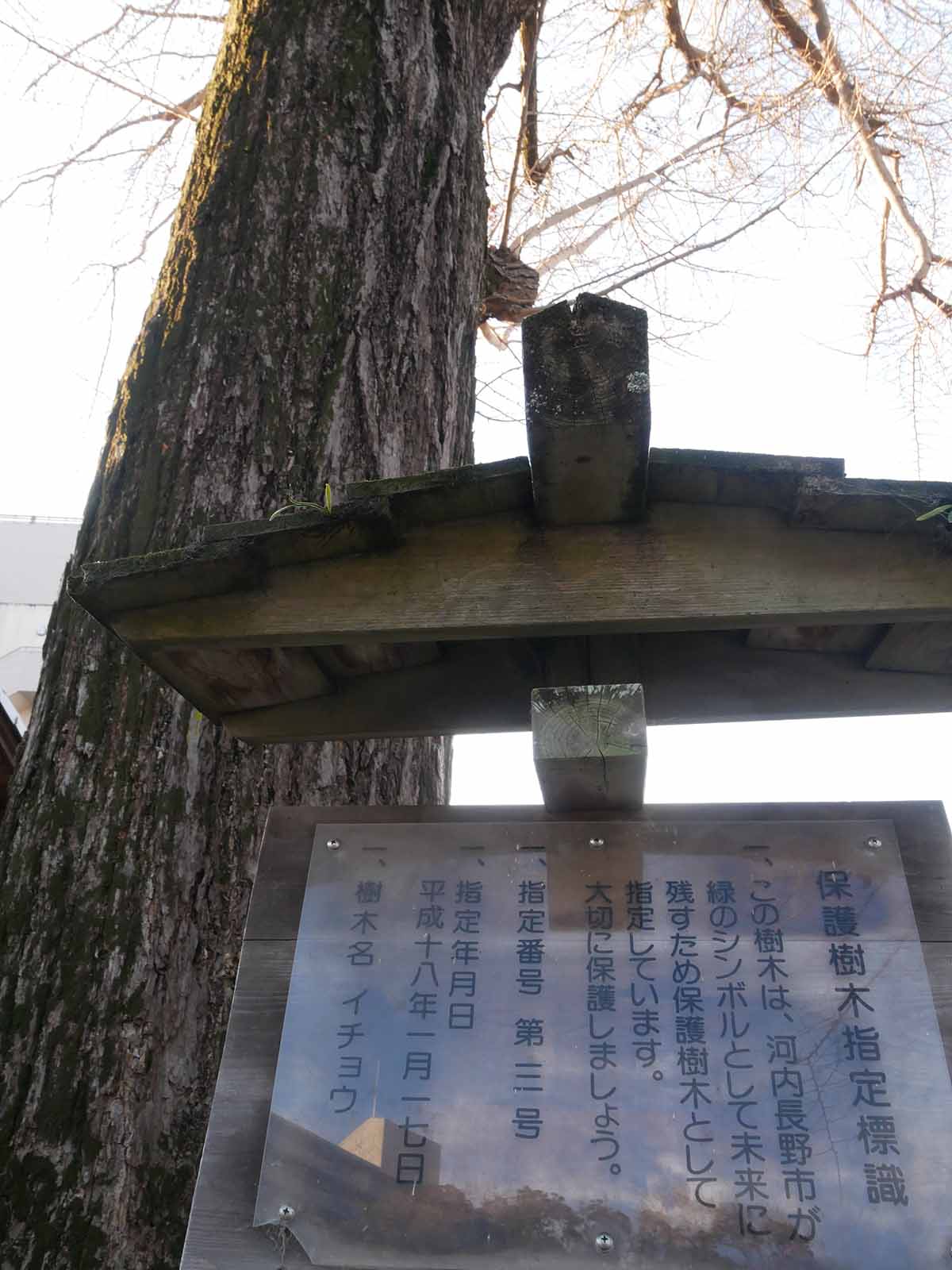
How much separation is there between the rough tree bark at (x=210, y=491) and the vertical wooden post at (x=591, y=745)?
849 millimetres

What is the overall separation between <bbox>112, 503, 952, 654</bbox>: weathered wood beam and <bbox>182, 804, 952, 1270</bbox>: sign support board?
14.0 inches

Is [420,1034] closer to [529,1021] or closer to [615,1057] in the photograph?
[529,1021]

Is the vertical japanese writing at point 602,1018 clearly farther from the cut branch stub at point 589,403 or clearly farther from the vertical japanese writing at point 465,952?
the cut branch stub at point 589,403

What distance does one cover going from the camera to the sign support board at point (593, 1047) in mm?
1398

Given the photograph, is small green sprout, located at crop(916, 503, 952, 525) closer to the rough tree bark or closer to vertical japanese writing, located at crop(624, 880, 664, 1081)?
vertical japanese writing, located at crop(624, 880, 664, 1081)

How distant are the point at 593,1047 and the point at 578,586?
0.71 meters

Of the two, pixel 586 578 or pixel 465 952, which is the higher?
pixel 586 578

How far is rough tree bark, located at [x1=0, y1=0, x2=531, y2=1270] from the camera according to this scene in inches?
73.4

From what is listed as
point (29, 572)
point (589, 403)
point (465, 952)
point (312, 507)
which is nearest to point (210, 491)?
point (312, 507)

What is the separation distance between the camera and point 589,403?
60.4 inches

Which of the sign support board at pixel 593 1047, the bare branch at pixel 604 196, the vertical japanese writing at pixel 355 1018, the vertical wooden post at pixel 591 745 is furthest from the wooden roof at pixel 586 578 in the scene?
the bare branch at pixel 604 196

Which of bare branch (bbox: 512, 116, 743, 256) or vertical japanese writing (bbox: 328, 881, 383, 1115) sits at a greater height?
bare branch (bbox: 512, 116, 743, 256)

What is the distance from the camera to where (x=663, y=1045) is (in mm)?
1501

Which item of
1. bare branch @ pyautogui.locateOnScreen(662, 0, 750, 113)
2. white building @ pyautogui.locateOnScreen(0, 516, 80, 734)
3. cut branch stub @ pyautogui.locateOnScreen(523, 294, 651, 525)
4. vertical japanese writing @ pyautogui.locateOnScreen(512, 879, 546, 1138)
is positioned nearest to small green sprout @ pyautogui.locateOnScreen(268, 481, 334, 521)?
cut branch stub @ pyautogui.locateOnScreen(523, 294, 651, 525)
